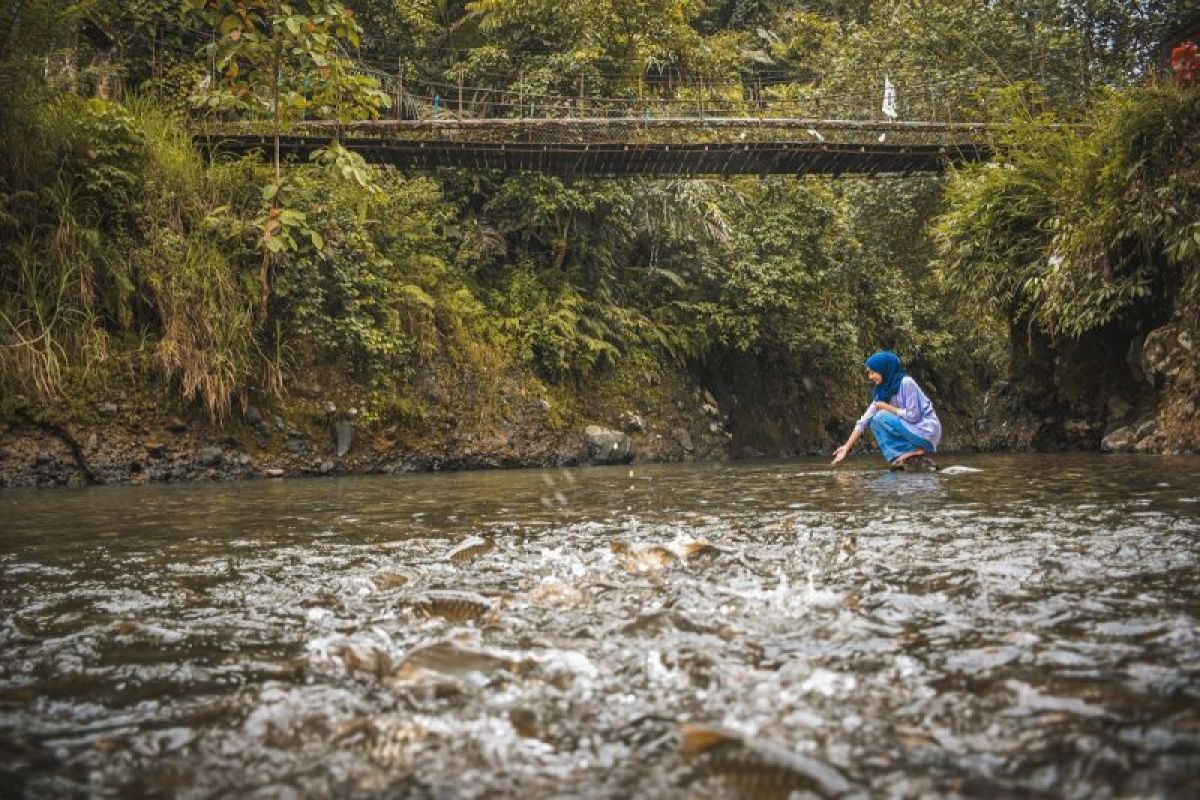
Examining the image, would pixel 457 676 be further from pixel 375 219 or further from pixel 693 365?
pixel 693 365

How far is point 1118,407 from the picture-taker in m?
11.4

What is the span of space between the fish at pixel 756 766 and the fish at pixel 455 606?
4.00 feet

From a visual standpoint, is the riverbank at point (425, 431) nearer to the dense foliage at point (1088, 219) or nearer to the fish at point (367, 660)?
the dense foliage at point (1088, 219)

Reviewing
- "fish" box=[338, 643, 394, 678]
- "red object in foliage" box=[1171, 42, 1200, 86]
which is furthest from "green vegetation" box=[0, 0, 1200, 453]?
"fish" box=[338, 643, 394, 678]

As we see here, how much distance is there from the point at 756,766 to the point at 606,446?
14244 millimetres

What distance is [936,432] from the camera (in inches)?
350

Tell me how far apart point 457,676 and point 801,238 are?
19113mm

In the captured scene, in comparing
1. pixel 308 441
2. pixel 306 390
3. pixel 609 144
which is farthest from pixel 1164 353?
pixel 306 390

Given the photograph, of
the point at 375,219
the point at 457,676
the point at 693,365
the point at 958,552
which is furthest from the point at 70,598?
the point at 693,365

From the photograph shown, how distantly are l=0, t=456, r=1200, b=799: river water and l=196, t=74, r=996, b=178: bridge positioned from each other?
10.4 meters

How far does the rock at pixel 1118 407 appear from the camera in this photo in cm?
1120

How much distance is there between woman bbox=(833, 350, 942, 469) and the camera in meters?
8.78

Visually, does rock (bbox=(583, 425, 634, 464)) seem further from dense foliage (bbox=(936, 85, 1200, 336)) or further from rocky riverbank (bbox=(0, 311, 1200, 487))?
dense foliage (bbox=(936, 85, 1200, 336))

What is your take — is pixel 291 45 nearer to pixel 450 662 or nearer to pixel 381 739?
pixel 450 662
